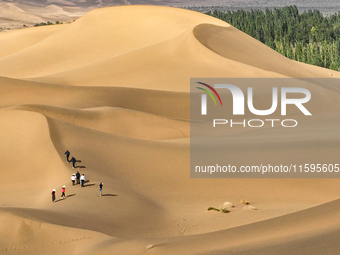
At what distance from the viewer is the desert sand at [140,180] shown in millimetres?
13523

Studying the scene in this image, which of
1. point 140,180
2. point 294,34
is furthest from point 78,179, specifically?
point 294,34

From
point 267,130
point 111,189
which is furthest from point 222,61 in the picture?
point 111,189

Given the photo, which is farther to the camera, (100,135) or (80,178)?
(100,135)

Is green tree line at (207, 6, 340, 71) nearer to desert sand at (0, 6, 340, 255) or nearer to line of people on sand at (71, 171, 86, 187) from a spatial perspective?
desert sand at (0, 6, 340, 255)

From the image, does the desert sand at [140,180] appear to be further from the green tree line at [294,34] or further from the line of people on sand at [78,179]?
the green tree line at [294,34]

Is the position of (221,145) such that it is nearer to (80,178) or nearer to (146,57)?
(80,178)

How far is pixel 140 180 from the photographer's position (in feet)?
77.0

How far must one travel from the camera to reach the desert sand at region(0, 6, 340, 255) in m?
13.5

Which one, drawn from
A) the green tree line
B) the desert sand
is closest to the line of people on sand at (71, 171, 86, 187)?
the desert sand

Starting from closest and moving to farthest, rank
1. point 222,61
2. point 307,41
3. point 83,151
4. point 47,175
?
point 47,175
point 83,151
point 222,61
point 307,41

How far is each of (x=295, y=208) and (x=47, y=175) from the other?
10234 mm

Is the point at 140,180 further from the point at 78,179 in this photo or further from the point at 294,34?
the point at 294,34

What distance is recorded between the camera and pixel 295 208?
20469 millimetres

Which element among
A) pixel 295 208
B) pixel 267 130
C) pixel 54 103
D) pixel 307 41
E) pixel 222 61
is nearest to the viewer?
pixel 295 208
